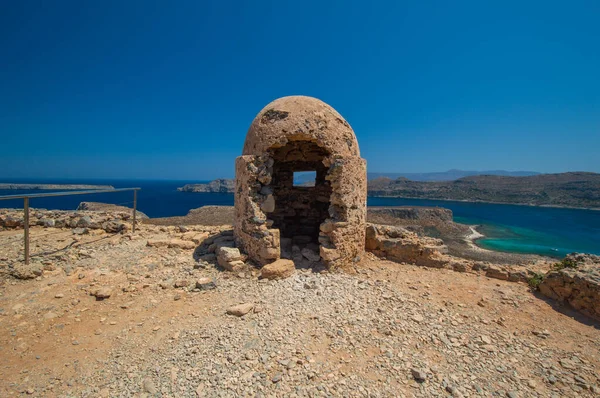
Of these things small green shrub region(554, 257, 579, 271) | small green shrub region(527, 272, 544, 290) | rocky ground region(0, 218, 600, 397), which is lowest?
rocky ground region(0, 218, 600, 397)

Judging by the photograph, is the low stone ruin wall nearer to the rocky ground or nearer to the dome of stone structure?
the rocky ground

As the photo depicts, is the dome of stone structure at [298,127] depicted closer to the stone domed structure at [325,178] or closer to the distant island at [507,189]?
the stone domed structure at [325,178]

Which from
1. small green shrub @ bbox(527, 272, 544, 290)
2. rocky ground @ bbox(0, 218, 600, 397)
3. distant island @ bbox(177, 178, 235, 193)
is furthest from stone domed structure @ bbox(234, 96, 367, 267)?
distant island @ bbox(177, 178, 235, 193)

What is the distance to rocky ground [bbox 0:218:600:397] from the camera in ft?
11.2

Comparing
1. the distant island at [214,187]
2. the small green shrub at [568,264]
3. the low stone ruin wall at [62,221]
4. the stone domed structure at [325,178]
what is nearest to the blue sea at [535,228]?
the low stone ruin wall at [62,221]

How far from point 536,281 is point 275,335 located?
6.37 metres

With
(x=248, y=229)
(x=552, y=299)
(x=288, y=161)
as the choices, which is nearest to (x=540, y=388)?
(x=552, y=299)

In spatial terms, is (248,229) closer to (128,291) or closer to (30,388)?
(128,291)

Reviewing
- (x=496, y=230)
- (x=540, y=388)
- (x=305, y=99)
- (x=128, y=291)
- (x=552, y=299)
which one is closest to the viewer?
(x=540, y=388)

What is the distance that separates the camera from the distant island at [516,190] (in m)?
60.7

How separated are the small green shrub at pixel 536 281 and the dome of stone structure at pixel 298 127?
5.37 meters

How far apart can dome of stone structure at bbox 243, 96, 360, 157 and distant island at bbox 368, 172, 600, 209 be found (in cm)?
7680

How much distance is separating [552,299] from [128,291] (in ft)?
29.9

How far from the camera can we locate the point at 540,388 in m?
3.47
